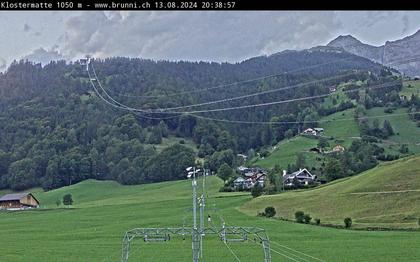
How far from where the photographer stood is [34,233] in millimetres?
54438

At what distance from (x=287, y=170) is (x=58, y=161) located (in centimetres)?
4278

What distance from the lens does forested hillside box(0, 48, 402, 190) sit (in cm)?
11331

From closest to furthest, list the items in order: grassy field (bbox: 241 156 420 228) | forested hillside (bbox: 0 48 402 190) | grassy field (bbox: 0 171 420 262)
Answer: grassy field (bbox: 0 171 420 262) → grassy field (bbox: 241 156 420 228) → forested hillside (bbox: 0 48 402 190)

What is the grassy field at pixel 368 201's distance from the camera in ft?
166

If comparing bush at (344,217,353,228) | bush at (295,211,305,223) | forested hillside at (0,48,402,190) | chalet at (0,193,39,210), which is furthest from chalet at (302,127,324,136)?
bush at (344,217,353,228)

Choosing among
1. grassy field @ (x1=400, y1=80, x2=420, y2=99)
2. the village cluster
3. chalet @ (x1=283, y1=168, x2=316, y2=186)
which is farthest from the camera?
grassy field @ (x1=400, y1=80, x2=420, y2=99)

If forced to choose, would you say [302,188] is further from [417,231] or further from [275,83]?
[275,83]

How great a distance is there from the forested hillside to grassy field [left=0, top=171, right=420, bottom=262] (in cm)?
2905

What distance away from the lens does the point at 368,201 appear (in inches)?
2253

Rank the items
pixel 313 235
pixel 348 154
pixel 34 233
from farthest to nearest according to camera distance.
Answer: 1. pixel 348 154
2. pixel 34 233
3. pixel 313 235

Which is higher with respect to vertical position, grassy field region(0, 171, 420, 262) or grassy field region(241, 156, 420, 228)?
grassy field region(241, 156, 420, 228)

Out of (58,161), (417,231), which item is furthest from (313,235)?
(58,161)

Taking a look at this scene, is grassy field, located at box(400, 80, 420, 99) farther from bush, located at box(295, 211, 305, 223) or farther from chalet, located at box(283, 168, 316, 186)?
Answer: bush, located at box(295, 211, 305, 223)

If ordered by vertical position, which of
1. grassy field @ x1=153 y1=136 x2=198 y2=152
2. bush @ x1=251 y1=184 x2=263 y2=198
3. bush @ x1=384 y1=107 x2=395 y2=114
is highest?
bush @ x1=384 y1=107 x2=395 y2=114
